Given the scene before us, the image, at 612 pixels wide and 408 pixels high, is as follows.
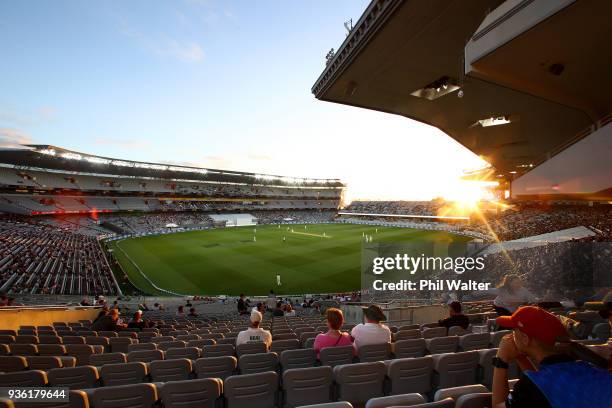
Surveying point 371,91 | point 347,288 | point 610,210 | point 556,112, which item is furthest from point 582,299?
point 610,210

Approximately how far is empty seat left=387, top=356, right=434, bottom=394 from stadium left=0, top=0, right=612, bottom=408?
0.08 feet

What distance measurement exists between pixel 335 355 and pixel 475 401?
7.96ft

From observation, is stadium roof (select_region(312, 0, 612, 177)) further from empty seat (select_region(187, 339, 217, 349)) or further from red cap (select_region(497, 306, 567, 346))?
empty seat (select_region(187, 339, 217, 349))

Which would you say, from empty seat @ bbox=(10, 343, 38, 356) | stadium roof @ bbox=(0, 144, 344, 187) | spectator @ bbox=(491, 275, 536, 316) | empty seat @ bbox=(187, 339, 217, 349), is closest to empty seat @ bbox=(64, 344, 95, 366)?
empty seat @ bbox=(10, 343, 38, 356)

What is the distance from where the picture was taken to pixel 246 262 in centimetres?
3294

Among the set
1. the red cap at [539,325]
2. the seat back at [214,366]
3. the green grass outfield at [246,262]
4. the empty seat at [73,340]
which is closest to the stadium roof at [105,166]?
the green grass outfield at [246,262]

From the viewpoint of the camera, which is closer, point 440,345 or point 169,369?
point 169,369

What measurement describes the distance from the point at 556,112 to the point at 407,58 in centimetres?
861

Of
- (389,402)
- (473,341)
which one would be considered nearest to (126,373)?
(389,402)

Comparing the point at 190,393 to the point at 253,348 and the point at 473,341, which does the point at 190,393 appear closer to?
the point at 253,348

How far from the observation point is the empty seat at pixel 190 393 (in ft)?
10.5

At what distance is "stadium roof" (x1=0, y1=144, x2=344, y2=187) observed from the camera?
46188 mm

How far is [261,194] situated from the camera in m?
89.4

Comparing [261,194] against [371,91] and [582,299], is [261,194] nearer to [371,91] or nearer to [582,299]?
[371,91]
